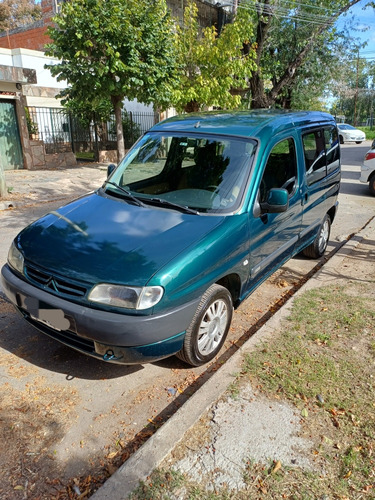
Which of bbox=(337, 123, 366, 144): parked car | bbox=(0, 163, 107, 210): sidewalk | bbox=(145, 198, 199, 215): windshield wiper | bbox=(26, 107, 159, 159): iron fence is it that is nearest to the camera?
bbox=(145, 198, 199, 215): windshield wiper

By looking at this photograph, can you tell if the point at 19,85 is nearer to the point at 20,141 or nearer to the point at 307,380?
the point at 20,141

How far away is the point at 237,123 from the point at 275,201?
107 cm

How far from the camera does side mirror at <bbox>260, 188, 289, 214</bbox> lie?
3.49m

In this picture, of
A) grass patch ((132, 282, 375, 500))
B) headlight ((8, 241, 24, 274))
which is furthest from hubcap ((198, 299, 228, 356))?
headlight ((8, 241, 24, 274))

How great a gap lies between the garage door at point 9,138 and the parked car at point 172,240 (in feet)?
36.1

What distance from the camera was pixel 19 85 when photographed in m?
13.2

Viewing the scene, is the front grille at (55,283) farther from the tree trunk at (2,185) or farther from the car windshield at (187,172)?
the tree trunk at (2,185)

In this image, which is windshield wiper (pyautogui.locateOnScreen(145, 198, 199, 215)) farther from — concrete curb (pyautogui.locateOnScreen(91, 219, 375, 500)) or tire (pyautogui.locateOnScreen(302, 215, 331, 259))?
tire (pyautogui.locateOnScreen(302, 215, 331, 259))

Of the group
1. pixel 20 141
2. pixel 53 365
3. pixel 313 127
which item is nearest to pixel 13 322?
pixel 53 365

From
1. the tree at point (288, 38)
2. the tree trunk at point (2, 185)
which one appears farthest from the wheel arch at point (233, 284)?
the tree at point (288, 38)

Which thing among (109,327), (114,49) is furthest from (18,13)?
(109,327)

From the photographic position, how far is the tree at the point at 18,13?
41.8 metres

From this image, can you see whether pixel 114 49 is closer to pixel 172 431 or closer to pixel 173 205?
pixel 173 205

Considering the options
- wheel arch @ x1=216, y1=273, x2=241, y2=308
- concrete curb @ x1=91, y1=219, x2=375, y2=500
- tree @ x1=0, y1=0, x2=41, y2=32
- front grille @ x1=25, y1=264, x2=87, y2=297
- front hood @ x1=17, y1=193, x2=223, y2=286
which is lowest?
concrete curb @ x1=91, y1=219, x2=375, y2=500
